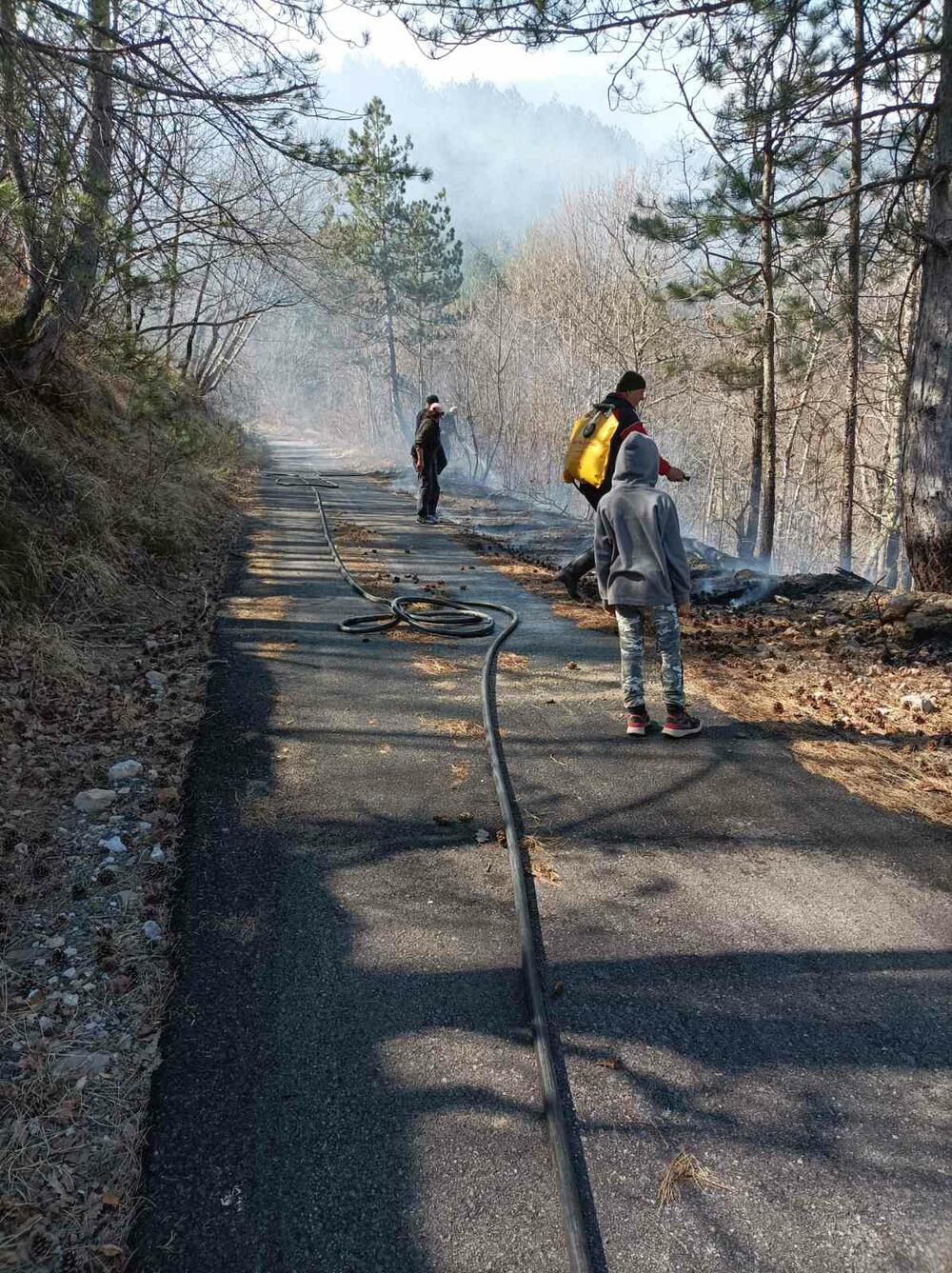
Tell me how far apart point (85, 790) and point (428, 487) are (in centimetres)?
1131

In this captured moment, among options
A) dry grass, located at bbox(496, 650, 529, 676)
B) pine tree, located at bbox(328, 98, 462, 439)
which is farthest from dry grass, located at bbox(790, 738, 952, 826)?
pine tree, located at bbox(328, 98, 462, 439)

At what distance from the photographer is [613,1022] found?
2484mm

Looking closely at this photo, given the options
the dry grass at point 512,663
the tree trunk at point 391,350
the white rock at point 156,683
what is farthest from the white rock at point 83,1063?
the tree trunk at point 391,350

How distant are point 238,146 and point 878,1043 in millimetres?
5672

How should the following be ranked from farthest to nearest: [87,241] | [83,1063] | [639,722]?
[87,241], [639,722], [83,1063]

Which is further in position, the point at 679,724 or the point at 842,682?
the point at 842,682

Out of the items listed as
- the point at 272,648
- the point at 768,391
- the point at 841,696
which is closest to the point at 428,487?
the point at 768,391

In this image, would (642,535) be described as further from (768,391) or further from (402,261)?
(402,261)

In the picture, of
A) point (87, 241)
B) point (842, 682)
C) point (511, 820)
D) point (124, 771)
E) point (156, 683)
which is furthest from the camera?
point (87, 241)

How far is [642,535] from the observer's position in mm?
4711

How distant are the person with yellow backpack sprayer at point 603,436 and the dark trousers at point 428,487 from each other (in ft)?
25.0

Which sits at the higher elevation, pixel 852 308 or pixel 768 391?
pixel 852 308

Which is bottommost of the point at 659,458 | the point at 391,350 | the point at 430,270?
the point at 659,458

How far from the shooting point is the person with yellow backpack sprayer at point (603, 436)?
5887 millimetres
